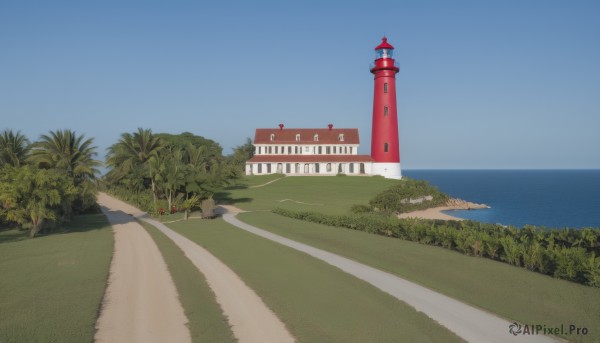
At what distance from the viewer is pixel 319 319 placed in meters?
9.36

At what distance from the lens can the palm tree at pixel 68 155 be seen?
3023cm

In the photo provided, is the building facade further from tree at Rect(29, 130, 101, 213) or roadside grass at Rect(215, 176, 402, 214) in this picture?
tree at Rect(29, 130, 101, 213)

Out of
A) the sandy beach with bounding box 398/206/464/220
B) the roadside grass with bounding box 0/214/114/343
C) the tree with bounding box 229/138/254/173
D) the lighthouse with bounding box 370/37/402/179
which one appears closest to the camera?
the roadside grass with bounding box 0/214/114/343

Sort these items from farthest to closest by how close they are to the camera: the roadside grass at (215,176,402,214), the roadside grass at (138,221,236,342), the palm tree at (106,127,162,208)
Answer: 1. the palm tree at (106,127,162,208)
2. the roadside grass at (215,176,402,214)
3. the roadside grass at (138,221,236,342)

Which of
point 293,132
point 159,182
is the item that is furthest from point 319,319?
point 293,132

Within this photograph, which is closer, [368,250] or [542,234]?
[542,234]

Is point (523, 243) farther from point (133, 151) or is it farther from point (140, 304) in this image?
point (133, 151)

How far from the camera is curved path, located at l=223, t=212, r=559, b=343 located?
8547 mm

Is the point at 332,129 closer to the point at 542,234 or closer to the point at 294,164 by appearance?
the point at 294,164

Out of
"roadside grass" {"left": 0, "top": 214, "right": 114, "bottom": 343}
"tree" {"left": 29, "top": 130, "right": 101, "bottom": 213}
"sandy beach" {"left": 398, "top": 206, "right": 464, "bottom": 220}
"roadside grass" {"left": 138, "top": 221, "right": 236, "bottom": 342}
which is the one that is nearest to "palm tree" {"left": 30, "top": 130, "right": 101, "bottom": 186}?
"tree" {"left": 29, "top": 130, "right": 101, "bottom": 213}

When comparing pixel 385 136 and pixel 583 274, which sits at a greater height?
pixel 385 136

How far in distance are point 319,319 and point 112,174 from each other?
45.3 m

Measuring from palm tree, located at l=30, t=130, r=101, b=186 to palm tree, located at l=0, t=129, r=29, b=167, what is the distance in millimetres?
891

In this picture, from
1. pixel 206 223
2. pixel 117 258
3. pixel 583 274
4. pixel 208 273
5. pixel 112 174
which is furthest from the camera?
pixel 112 174
